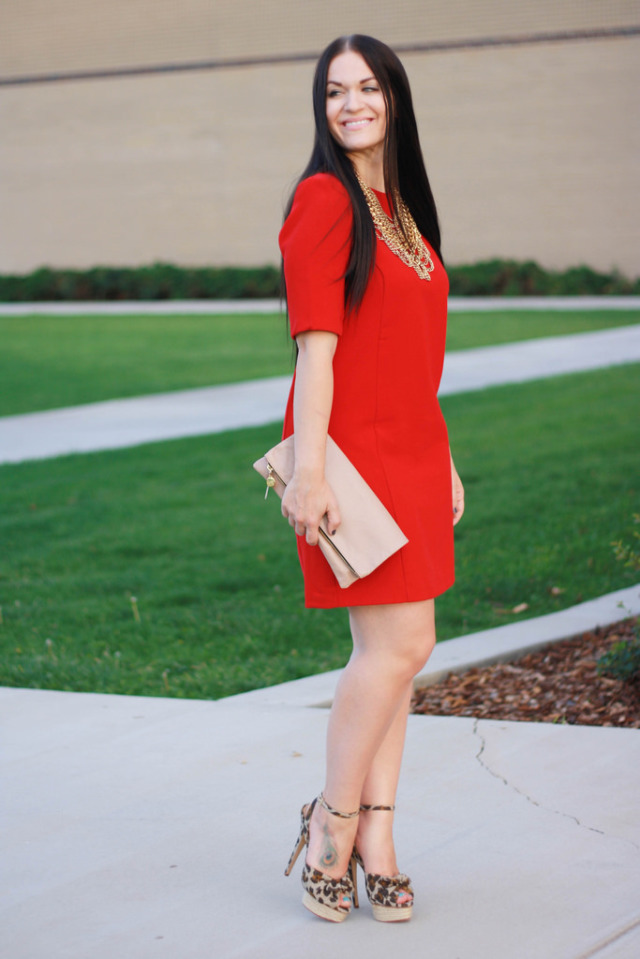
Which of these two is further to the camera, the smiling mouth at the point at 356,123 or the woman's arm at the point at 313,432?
the smiling mouth at the point at 356,123

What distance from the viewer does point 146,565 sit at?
659cm

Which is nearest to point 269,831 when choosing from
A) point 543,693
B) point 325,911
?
point 325,911

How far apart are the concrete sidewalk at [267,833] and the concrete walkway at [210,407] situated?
19.8 feet

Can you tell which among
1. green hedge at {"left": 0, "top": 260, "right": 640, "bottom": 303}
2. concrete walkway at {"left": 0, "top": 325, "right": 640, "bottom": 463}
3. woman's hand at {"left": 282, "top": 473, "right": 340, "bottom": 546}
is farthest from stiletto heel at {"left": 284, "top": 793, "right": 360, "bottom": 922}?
green hedge at {"left": 0, "top": 260, "right": 640, "bottom": 303}

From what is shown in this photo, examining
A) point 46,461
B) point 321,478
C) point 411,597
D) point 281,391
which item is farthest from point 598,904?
point 281,391

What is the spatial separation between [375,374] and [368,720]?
754mm

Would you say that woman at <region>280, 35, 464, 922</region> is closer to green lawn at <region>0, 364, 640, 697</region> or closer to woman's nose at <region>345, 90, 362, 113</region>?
woman's nose at <region>345, 90, 362, 113</region>

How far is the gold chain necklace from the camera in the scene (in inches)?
106

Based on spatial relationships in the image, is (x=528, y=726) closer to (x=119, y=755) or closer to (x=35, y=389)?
(x=119, y=755)

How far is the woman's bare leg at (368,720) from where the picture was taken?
8.79ft

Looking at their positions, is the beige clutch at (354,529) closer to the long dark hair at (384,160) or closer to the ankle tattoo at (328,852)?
the long dark hair at (384,160)

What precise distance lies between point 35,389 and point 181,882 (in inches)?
453

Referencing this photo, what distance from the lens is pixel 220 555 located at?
6.77 meters

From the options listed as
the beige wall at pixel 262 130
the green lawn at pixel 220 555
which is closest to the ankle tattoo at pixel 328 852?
the green lawn at pixel 220 555
